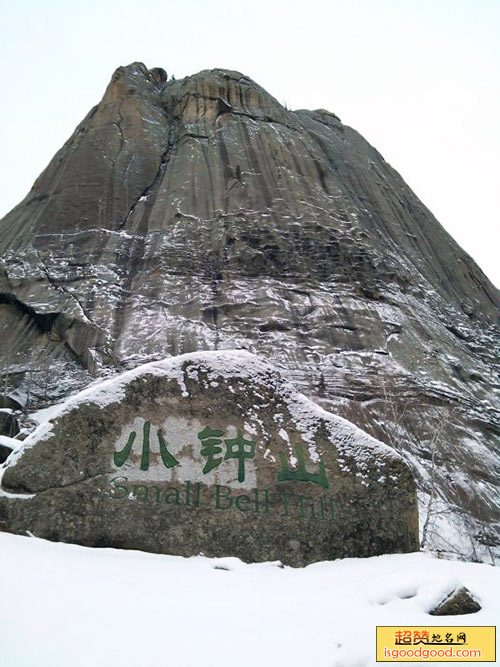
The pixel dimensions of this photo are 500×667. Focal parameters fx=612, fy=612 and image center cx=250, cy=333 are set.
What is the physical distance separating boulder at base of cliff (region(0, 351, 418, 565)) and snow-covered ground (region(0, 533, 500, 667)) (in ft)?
0.91

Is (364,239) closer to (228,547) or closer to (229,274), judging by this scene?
(229,274)

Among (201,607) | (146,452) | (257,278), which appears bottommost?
(201,607)

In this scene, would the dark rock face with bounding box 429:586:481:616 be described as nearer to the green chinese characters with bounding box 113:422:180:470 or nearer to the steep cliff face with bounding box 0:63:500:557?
the green chinese characters with bounding box 113:422:180:470

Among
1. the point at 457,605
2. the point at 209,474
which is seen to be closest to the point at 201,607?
the point at 457,605

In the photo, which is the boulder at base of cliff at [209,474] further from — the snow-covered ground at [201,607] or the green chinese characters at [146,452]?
the snow-covered ground at [201,607]

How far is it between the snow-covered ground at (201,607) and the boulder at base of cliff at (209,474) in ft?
0.91

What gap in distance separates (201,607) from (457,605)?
57.7 inches

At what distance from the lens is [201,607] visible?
3.53 meters

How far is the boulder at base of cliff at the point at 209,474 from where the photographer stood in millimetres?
4840

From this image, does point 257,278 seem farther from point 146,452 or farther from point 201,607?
point 201,607

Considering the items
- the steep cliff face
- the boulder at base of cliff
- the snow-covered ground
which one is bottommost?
the snow-covered ground

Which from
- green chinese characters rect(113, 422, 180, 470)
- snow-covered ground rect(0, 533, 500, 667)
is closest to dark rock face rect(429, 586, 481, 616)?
snow-covered ground rect(0, 533, 500, 667)

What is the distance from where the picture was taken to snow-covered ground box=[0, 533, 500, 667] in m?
2.85

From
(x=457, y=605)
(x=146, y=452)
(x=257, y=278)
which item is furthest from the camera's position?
(x=257, y=278)
